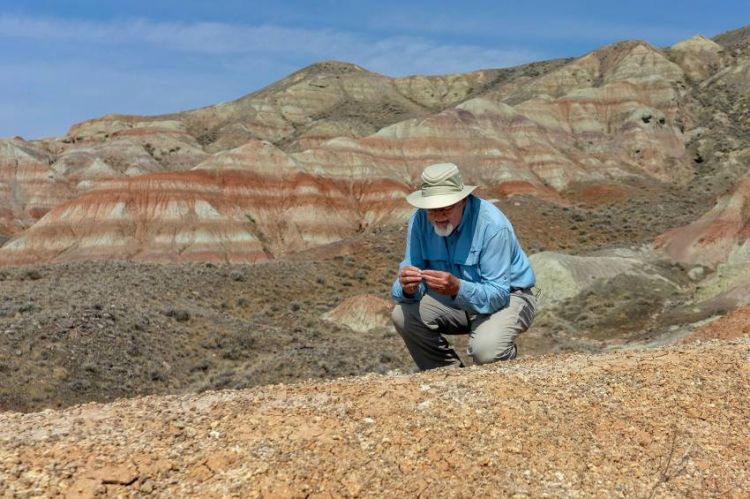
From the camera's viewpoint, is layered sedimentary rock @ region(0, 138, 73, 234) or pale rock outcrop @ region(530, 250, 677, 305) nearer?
pale rock outcrop @ region(530, 250, 677, 305)

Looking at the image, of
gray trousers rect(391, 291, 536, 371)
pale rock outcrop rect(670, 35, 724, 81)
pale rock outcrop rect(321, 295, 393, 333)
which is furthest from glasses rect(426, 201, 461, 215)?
pale rock outcrop rect(670, 35, 724, 81)

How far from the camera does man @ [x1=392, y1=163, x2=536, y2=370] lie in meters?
5.86

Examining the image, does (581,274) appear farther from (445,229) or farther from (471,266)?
(445,229)

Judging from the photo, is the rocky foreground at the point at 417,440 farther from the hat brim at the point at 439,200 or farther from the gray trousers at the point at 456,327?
the hat brim at the point at 439,200

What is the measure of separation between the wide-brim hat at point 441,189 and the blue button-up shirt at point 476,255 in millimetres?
278

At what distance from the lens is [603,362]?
18.8 ft

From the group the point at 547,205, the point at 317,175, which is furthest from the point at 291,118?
the point at 547,205

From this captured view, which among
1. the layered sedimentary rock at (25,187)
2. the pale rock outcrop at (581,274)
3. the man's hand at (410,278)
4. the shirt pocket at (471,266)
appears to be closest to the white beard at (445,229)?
the shirt pocket at (471,266)

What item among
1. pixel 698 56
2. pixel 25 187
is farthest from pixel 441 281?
pixel 698 56

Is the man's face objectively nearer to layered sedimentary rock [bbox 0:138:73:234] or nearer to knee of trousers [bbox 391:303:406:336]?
knee of trousers [bbox 391:303:406:336]

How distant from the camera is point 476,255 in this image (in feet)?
19.7

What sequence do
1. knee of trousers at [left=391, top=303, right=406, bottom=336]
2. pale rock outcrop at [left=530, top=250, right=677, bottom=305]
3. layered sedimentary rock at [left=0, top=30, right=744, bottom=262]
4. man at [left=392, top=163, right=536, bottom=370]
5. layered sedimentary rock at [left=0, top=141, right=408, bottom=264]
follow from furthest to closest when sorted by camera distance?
layered sedimentary rock at [left=0, top=30, right=744, bottom=262]
layered sedimentary rock at [left=0, top=141, right=408, bottom=264]
pale rock outcrop at [left=530, top=250, right=677, bottom=305]
knee of trousers at [left=391, top=303, right=406, bottom=336]
man at [left=392, top=163, right=536, bottom=370]

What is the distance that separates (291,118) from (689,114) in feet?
180

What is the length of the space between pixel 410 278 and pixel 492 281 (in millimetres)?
675
